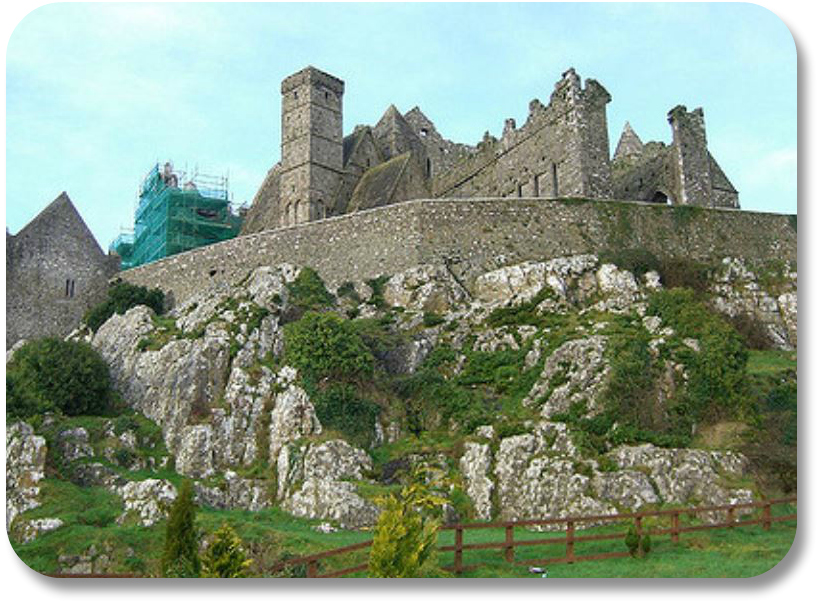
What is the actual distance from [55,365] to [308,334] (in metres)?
5.82

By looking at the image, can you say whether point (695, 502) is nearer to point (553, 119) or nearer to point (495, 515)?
point (495, 515)

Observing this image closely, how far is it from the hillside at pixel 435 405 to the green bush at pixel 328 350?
0.05m

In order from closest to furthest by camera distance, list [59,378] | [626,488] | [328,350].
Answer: [626,488]
[328,350]
[59,378]

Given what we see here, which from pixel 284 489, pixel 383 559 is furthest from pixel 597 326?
pixel 383 559


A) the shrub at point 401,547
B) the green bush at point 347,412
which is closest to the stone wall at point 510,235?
the green bush at point 347,412

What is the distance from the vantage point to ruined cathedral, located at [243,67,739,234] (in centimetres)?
2841

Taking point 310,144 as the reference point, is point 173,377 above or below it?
below

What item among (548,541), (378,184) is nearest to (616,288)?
(378,184)

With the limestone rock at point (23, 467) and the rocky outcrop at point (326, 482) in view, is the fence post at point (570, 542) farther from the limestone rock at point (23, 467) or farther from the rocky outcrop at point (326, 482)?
the limestone rock at point (23, 467)

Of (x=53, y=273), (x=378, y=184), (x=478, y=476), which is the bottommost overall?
(x=478, y=476)

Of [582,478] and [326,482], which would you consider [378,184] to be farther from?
[582,478]

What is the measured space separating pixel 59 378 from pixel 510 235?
12.4 metres

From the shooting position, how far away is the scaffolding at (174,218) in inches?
1388

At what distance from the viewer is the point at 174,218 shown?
115ft
